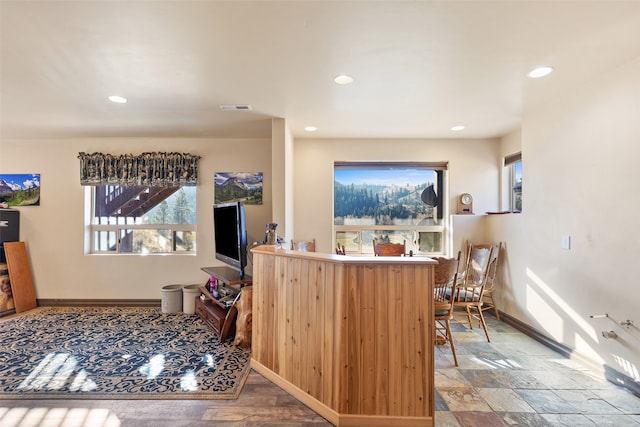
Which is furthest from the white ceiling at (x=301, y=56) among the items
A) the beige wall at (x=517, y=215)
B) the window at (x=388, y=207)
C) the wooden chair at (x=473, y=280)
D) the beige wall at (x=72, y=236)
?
the wooden chair at (x=473, y=280)

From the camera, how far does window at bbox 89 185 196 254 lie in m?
4.62

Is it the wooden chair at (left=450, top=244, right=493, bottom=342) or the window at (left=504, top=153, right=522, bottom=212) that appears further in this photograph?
the window at (left=504, top=153, right=522, bottom=212)

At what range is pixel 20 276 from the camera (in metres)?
4.32

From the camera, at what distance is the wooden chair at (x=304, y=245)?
4.14 meters

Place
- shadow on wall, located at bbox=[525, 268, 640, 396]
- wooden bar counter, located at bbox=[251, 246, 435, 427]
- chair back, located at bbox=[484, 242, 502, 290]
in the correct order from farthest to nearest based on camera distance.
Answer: chair back, located at bbox=[484, 242, 502, 290]
shadow on wall, located at bbox=[525, 268, 640, 396]
wooden bar counter, located at bbox=[251, 246, 435, 427]

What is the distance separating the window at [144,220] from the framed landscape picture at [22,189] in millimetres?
729

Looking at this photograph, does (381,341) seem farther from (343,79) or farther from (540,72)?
(540,72)

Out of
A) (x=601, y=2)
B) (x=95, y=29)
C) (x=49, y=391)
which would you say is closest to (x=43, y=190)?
(x=49, y=391)

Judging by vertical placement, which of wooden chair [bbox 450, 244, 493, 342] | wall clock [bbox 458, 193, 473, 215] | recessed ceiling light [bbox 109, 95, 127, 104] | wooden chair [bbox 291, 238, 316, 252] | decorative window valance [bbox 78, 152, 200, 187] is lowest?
wooden chair [bbox 450, 244, 493, 342]

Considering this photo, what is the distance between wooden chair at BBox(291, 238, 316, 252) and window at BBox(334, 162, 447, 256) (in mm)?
440

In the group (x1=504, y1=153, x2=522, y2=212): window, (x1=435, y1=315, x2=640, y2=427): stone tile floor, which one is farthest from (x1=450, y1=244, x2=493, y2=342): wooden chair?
(x1=504, y1=153, x2=522, y2=212): window

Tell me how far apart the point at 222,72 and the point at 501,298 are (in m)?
4.04

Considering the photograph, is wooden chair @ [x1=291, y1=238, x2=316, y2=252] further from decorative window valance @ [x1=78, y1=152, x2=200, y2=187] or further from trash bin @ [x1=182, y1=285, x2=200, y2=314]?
decorative window valance @ [x1=78, y1=152, x2=200, y2=187]

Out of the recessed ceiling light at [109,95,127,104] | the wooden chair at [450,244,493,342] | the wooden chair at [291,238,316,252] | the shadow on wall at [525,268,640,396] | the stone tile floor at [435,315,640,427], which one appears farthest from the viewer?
the wooden chair at [291,238,316,252]
